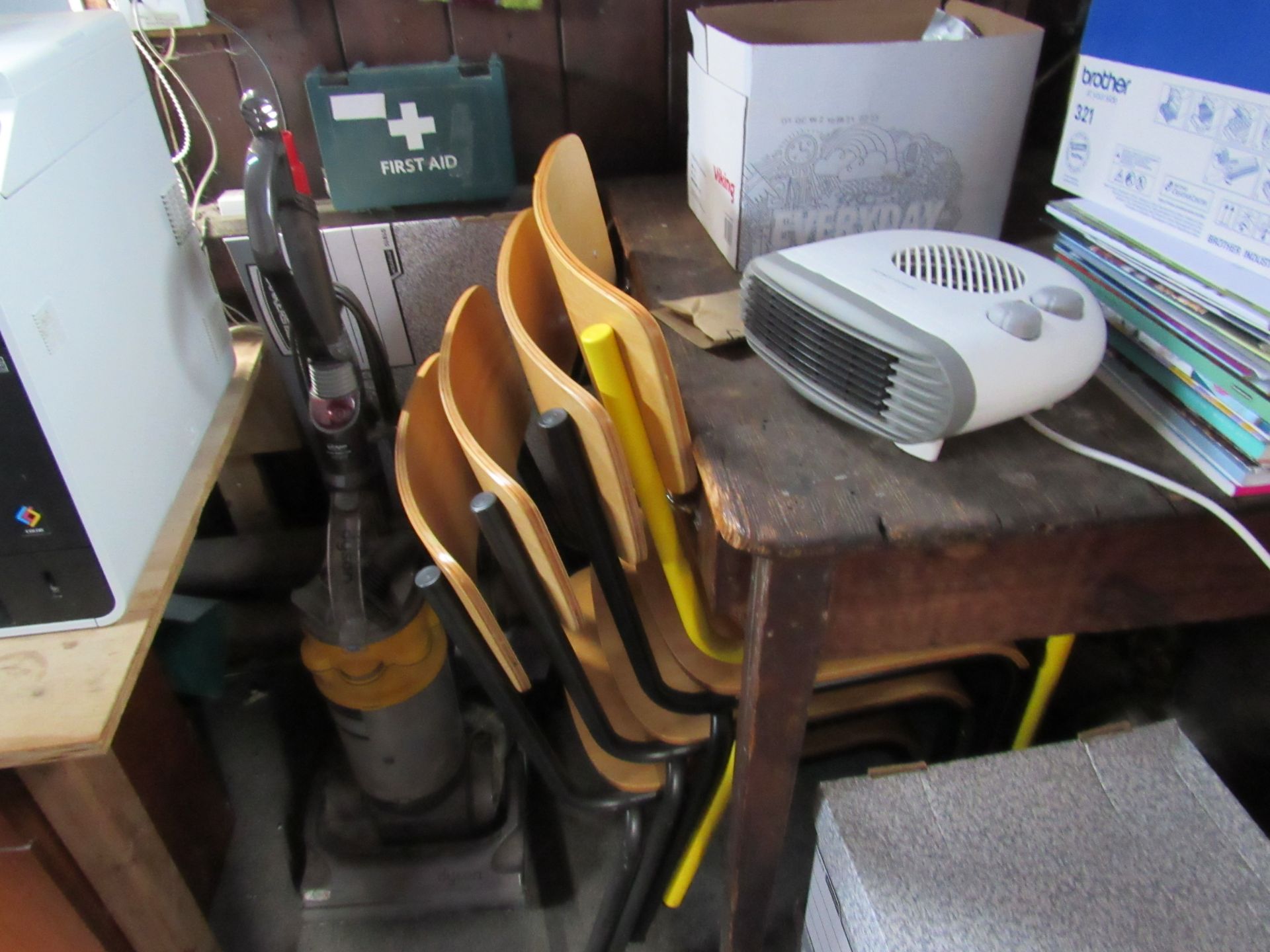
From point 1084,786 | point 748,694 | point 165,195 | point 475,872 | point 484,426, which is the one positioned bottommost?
point 475,872

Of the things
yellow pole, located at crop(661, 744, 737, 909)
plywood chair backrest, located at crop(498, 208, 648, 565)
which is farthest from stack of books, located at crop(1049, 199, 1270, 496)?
yellow pole, located at crop(661, 744, 737, 909)

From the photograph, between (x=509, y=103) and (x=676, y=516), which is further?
(x=509, y=103)

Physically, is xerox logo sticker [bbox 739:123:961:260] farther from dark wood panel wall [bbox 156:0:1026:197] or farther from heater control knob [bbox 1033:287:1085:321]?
dark wood panel wall [bbox 156:0:1026:197]

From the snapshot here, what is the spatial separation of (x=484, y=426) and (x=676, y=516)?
0.62 feet

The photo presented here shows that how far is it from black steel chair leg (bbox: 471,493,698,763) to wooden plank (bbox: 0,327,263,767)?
0.32m

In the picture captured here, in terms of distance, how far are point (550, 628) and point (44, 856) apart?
52 centimetres

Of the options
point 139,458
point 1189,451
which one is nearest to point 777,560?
point 1189,451

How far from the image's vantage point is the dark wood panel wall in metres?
1.04

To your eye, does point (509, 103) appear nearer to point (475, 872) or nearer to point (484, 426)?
point (484, 426)

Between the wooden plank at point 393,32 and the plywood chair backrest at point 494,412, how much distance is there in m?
0.42

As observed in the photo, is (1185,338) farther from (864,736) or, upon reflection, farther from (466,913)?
(466,913)

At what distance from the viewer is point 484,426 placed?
752mm

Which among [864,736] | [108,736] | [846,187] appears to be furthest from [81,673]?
[864,736]

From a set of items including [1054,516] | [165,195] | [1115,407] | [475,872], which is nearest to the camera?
[1054,516]
